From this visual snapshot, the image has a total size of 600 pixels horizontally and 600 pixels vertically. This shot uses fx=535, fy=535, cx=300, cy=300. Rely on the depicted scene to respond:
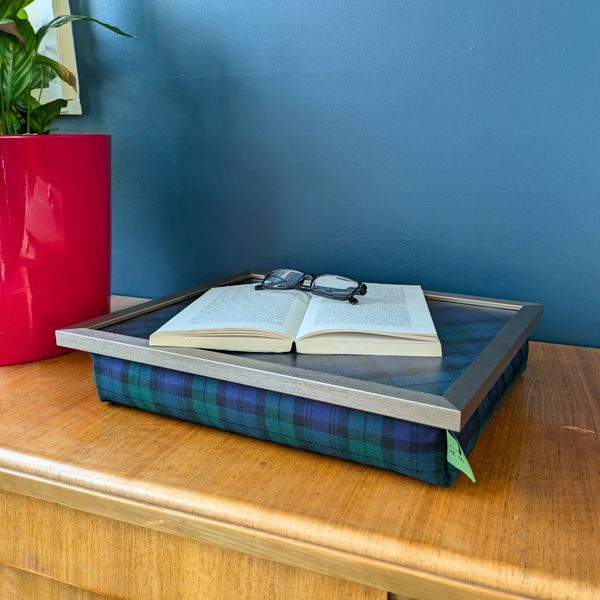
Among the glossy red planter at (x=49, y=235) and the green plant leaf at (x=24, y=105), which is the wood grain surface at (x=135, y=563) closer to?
the glossy red planter at (x=49, y=235)

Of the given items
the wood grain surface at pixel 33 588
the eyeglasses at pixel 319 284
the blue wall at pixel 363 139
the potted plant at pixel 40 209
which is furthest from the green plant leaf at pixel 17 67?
the wood grain surface at pixel 33 588

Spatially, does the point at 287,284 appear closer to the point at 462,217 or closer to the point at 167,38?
the point at 462,217

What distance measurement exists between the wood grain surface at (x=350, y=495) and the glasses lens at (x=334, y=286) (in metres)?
0.23

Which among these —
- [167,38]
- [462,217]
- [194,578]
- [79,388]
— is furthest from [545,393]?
[167,38]

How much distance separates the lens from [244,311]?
0.65 m

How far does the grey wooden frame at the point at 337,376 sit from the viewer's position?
45 cm

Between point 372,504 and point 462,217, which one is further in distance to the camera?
point 462,217

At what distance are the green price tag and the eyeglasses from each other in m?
0.27

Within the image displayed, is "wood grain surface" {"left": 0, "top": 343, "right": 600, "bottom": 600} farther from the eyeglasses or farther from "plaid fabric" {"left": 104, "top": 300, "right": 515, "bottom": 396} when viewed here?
the eyeglasses

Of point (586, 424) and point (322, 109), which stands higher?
point (322, 109)

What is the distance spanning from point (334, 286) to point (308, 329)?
0.16 meters

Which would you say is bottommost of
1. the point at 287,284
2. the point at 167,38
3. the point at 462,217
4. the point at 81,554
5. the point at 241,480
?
the point at 81,554

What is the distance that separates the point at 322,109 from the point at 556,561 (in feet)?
2.39

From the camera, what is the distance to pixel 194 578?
1.63 feet
